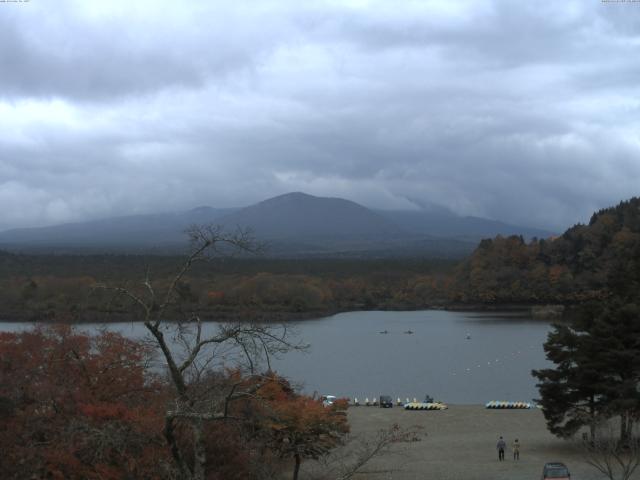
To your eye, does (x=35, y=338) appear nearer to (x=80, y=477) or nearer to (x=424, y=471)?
(x=80, y=477)

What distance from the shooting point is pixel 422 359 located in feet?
150

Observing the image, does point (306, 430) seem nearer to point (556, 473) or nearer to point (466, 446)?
point (556, 473)

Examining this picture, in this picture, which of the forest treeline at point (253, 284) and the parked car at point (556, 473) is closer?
the parked car at point (556, 473)

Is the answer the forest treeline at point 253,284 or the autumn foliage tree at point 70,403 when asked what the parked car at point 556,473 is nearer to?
the autumn foliage tree at point 70,403

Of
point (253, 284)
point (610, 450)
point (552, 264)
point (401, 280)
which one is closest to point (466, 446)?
point (610, 450)

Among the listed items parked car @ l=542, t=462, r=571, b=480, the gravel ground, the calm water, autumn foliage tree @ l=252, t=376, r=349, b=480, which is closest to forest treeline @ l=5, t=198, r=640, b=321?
the calm water

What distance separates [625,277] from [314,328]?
1701 inches

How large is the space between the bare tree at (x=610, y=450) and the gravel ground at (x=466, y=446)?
33 centimetres

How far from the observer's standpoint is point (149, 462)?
10.0 meters

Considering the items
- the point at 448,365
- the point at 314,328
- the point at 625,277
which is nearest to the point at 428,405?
the point at 625,277

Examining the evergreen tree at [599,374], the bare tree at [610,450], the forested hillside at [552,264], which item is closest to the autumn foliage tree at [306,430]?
the bare tree at [610,450]

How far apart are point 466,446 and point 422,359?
81.9ft

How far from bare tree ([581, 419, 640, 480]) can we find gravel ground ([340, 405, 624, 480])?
12.9 inches

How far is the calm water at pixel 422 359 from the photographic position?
34625 millimetres
